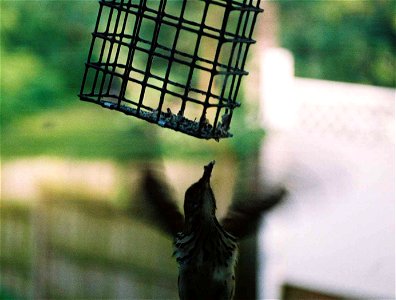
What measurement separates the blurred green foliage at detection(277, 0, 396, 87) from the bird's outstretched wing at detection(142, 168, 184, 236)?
1.93 m

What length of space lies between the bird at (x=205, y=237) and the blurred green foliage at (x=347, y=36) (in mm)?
1943

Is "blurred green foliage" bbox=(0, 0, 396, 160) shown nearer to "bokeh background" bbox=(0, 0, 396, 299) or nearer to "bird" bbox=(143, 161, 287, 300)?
"bokeh background" bbox=(0, 0, 396, 299)

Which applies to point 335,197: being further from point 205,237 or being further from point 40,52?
point 205,237

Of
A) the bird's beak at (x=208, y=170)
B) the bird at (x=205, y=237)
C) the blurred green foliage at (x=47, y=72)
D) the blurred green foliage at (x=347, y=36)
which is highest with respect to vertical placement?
the blurred green foliage at (x=347, y=36)

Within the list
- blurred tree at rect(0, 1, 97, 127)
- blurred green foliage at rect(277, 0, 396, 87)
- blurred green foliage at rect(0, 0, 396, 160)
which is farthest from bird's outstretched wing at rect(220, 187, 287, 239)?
blurred green foliage at rect(277, 0, 396, 87)

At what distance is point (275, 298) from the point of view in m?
3.14

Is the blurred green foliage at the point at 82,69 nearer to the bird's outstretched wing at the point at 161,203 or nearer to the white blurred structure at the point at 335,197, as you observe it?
the white blurred structure at the point at 335,197

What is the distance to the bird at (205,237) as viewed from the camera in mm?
1167

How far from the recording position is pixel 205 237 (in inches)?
46.6

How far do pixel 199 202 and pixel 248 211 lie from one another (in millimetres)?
149

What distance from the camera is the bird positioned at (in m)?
1.17

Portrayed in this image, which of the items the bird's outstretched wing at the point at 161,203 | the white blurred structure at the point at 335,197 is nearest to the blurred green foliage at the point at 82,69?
the white blurred structure at the point at 335,197

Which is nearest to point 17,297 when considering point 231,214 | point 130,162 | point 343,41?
point 130,162

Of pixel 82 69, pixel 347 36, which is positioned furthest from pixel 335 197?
pixel 82 69
